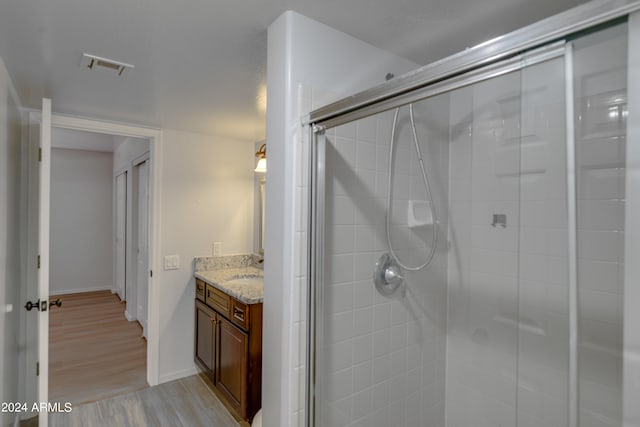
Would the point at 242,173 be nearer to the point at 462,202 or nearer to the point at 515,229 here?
the point at 462,202

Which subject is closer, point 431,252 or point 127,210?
point 431,252

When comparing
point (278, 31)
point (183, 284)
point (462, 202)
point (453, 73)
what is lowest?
point (183, 284)

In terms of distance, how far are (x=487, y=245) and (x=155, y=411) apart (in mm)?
2535

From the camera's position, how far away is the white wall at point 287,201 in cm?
132

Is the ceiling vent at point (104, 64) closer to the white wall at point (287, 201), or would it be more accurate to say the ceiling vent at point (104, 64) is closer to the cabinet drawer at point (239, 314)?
the white wall at point (287, 201)

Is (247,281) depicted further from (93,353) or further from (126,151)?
(126,151)

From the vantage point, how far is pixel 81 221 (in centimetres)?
565

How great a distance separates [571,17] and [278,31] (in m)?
0.98

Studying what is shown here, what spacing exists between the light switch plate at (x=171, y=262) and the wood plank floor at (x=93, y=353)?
99 cm

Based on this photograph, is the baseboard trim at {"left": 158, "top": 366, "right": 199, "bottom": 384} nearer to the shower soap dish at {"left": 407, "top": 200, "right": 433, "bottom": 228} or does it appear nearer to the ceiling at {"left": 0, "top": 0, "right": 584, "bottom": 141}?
the ceiling at {"left": 0, "top": 0, "right": 584, "bottom": 141}

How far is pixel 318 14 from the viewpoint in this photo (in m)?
1.31

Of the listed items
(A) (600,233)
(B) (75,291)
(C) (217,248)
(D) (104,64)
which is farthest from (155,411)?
(B) (75,291)

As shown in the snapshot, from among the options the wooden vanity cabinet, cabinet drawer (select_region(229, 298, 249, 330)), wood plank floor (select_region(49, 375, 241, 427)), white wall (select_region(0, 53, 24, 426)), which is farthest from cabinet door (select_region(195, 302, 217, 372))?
white wall (select_region(0, 53, 24, 426))

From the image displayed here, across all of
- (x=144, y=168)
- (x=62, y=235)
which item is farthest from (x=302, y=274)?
Answer: (x=62, y=235)
